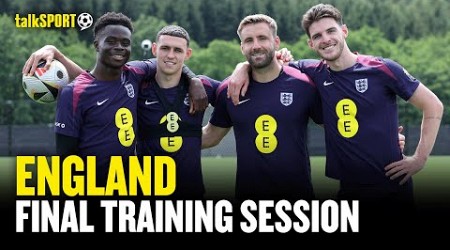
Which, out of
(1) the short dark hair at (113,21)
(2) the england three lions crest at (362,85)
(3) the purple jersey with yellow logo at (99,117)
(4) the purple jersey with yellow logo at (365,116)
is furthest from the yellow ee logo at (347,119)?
(1) the short dark hair at (113,21)

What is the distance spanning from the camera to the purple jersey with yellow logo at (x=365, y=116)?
632 cm

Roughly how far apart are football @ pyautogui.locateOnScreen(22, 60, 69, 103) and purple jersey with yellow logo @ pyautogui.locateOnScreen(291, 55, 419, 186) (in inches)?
92.4

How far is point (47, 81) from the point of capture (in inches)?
264

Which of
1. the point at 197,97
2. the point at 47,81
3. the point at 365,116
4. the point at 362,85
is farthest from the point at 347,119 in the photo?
the point at 47,81

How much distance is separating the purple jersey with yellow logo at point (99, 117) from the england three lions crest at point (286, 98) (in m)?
1.29

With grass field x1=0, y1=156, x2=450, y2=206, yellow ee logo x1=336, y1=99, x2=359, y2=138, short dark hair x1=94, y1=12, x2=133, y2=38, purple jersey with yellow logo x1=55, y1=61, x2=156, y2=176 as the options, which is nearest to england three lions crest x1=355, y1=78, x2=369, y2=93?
yellow ee logo x1=336, y1=99, x2=359, y2=138

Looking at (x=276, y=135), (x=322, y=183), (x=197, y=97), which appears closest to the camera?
(x=276, y=135)


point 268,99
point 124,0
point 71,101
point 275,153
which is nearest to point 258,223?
point 275,153

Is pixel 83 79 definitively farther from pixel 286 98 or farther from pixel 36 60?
pixel 286 98

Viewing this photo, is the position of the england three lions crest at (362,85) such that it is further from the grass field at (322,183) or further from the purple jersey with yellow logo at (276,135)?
the grass field at (322,183)

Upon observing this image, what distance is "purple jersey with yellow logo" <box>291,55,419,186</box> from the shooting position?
6.32 metres

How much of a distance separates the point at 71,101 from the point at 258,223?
193 centimetres

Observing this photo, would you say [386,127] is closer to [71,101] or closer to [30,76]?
[71,101]

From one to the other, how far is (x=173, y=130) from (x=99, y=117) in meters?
0.67
